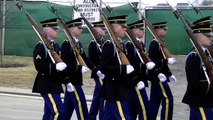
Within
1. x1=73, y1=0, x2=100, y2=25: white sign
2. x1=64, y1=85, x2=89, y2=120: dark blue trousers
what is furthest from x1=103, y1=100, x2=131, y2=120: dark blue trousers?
x1=73, y1=0, x2=100, y2=25: white sign

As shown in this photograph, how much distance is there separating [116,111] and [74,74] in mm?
1574

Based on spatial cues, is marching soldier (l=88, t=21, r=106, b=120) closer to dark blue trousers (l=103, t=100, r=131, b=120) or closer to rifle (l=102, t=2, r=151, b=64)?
rifle (l=102, t=2, r=151, b=64)

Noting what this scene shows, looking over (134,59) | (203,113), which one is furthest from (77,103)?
(203,113)

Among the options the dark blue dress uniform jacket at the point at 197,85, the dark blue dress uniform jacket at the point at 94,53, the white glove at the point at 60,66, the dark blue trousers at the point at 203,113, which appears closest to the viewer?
the dark blue dress uniform jacket at the point at 197,85

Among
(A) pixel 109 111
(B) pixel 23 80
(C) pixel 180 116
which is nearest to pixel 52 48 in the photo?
(A) pixel 109 111

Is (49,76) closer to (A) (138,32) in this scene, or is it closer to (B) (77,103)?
(B) (77,103)

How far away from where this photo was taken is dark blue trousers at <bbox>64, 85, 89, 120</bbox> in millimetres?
8742

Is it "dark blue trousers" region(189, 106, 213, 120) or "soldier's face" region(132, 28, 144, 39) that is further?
"soldier's face" region(132, 28, 144, 39)

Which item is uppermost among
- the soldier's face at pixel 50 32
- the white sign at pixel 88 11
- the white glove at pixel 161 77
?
the white sign at pixel 88 11

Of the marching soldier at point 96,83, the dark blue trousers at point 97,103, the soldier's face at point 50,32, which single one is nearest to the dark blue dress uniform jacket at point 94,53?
the marching soldier at point 96,83

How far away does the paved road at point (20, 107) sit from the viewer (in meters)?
11.0

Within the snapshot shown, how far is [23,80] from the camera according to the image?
57.6ft

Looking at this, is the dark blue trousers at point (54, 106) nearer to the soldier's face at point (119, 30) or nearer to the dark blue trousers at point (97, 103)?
the dark blue trousers at point (97, 103)

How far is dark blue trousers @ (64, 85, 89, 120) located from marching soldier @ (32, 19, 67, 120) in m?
0.41
